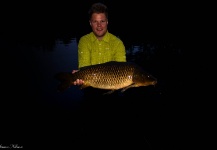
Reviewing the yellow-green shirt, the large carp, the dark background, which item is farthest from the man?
the dark background

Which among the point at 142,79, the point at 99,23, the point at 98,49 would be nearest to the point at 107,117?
the point at 98,49

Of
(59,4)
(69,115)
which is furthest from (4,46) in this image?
(59,4)

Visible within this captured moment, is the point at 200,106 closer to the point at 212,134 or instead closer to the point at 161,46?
the point at 212,134

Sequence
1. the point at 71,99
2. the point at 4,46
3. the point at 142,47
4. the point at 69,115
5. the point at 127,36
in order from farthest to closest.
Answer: the point at 127,36
the point at 4,46
the point at 142,47
the point at 71,99
the point at 69,115

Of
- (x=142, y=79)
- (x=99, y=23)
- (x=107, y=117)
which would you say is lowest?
(x=107, y=117)

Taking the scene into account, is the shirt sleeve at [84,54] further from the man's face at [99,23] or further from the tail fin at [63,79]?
the tail fin at [63,79]

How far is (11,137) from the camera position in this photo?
3.54 m

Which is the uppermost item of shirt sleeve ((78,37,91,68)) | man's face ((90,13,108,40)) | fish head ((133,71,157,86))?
man's face ((90,13,108,40))

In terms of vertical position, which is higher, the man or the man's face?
the man's face

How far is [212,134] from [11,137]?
133 inches

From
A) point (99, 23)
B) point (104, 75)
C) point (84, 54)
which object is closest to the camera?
point (104, 75)

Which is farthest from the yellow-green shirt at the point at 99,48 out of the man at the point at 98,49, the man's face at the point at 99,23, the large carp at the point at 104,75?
the large carp at the point at 104,75

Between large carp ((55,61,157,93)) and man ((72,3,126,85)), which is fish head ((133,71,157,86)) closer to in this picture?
large carp ((55,61,157,93))

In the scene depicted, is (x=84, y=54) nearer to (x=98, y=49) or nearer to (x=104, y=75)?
(x=98, y=49)
